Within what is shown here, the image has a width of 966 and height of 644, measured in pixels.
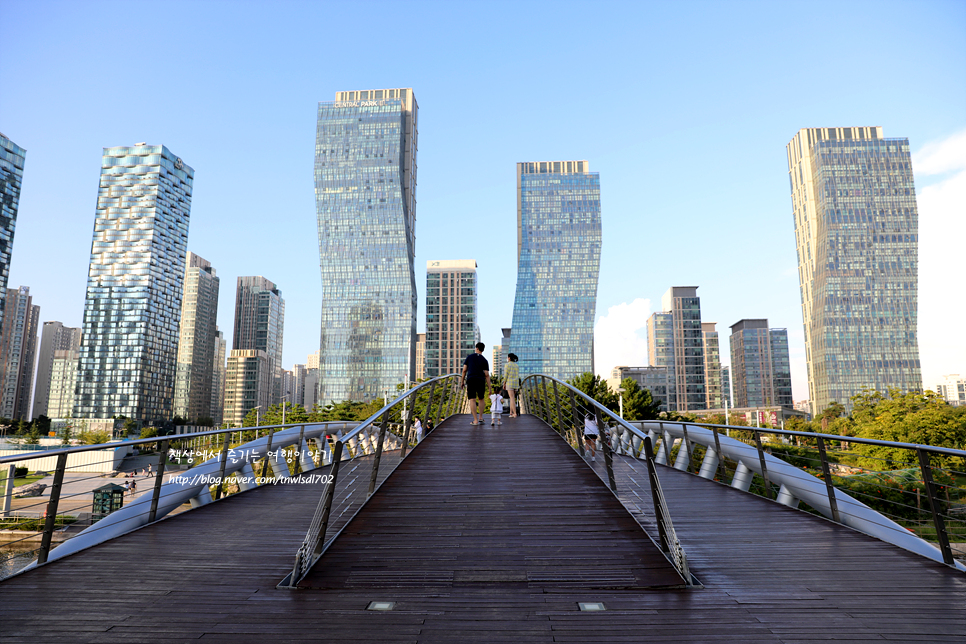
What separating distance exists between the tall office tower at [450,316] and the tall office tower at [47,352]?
100m

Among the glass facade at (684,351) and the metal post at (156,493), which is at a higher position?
the glass facade at (684,351)

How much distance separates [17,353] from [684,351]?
169m

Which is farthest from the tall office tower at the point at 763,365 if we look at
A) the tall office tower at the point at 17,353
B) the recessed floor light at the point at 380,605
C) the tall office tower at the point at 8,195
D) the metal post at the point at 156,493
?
the tall office tower at the point at 17,353

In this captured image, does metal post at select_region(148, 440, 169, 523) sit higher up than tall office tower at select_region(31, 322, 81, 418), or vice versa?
tall office tower at select_region(31, 322, 81, 418)

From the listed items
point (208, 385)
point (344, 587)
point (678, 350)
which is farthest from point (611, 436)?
point (208, 385)

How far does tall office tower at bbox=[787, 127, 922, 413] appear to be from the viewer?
4215 inches

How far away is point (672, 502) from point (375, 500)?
3.84 meters

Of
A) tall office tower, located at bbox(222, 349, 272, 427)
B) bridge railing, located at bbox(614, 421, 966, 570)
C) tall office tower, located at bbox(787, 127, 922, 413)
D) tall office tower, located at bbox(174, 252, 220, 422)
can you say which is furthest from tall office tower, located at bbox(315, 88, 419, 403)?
bridge railing, located at bbox(614, 421, 966, 570)

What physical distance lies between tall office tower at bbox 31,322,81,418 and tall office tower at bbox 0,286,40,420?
6509 mm

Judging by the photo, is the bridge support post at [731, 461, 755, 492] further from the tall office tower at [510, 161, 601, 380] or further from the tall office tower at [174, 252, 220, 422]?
the tall office tower at [174, 252, 220, 422]

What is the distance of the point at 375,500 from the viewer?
250 inches

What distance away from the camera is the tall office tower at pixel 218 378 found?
18090 cm

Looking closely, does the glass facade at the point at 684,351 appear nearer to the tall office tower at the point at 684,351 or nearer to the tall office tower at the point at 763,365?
the tall office tower at the point at 684,351

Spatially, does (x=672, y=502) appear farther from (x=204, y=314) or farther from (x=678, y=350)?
(x=204, y=314)
